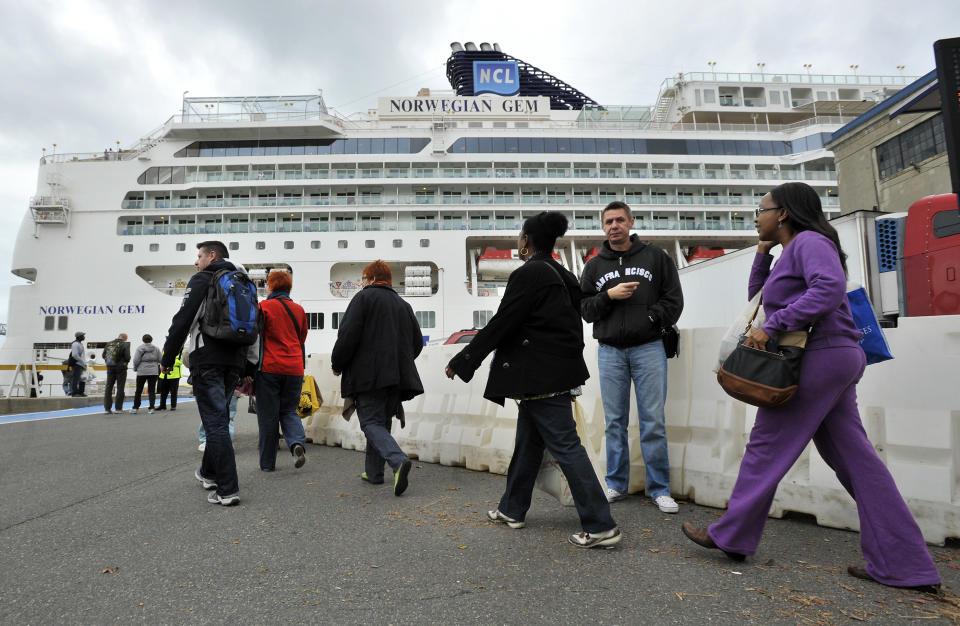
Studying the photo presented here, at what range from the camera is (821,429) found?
2348 mm

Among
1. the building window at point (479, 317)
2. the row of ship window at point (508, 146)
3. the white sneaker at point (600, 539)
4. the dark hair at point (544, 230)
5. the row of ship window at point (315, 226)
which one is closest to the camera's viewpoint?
the white sneaker at point (600, 539)

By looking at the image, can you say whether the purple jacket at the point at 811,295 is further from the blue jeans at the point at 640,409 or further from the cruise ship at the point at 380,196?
the cruise ship at the point at 380,196

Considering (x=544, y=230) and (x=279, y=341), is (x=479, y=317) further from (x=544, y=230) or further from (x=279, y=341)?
(x=544, y=230)

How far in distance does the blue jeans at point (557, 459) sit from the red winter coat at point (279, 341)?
2773 mm

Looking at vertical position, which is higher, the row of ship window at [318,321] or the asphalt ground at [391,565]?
the row of ship window at [318,321]

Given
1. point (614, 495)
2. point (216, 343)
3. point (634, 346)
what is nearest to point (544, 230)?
point (634, 346)

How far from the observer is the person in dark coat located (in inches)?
160

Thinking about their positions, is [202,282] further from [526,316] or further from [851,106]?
[851,106]

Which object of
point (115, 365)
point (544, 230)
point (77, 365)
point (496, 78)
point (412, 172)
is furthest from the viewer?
point (496, 78)

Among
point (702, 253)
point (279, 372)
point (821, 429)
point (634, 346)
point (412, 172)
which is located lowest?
point (821, 429)

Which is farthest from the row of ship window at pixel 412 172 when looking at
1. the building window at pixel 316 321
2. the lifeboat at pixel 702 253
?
the building window at pixel 316 321

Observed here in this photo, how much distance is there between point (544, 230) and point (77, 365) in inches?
631

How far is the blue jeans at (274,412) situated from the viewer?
4.87 meters

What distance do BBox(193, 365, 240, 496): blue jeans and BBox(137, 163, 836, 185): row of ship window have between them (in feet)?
84.2
